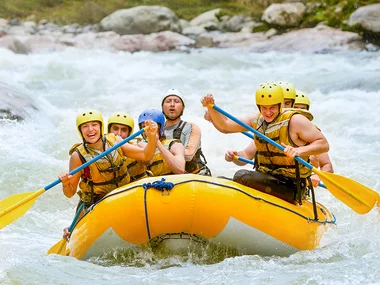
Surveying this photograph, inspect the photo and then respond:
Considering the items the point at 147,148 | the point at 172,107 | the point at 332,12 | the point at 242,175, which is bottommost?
the point at 242,175

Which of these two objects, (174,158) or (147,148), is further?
(174,158)

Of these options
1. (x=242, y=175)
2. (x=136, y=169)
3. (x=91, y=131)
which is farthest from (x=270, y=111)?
(x=91, y=131)

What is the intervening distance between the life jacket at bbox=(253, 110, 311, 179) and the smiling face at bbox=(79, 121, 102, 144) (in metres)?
1.13

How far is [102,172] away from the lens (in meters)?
Result: 5.13

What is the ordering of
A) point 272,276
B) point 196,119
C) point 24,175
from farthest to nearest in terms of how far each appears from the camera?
point 196,119
point 24,175
point 272,276

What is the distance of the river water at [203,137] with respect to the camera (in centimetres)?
457

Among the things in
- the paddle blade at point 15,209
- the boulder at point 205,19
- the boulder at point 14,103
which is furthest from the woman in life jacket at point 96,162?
the boulder at point 205,19

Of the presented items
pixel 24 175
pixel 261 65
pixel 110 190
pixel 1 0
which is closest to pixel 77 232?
pixel 110 190

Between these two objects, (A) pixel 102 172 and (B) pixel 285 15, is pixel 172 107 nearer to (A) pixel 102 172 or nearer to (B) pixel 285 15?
(A) pixel 102 172

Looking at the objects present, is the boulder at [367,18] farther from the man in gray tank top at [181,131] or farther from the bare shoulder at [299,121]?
the bare shoulder at [299,121]

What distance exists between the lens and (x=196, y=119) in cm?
1112

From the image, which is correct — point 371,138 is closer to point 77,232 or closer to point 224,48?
point 77,232

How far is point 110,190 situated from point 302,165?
4.52 feet

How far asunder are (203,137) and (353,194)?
4978mm
